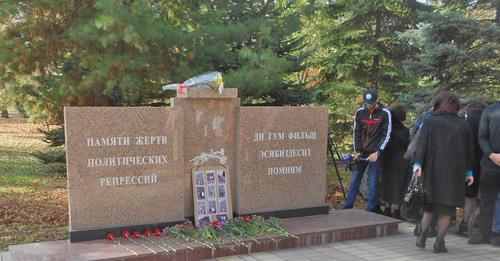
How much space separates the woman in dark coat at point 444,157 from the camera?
5.12m

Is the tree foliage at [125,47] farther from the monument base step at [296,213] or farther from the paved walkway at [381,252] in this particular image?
the paved walkway at [381,252]

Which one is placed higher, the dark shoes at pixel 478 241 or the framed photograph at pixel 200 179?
the framed photograph at pixel 200 179

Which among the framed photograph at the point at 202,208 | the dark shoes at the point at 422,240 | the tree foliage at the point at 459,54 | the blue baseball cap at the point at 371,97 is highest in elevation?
the tree foliage at the point at 459,54

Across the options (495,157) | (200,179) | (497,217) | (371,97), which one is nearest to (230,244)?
(200,179)

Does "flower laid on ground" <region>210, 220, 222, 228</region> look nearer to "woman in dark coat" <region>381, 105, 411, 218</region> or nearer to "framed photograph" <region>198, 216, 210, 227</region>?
"framed photograph" <region>198, 216, 210, 227</region>

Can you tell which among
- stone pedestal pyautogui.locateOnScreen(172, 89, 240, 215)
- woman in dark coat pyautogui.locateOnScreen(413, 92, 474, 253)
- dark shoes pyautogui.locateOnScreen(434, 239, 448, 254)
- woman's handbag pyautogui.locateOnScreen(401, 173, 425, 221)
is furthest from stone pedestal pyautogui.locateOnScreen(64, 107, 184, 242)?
dark shoes pyautogui.locateOnScreen(434, 239, 448, 254)

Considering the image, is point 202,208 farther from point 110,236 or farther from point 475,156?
point 475,156

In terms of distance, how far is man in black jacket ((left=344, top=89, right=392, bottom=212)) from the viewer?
6.48 meters

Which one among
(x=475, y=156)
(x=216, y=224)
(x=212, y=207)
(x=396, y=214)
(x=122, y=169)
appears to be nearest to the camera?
(x=122, y=169)

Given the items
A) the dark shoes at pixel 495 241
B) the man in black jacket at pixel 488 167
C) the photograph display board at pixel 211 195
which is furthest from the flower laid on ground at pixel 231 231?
the dark shoes at pixel 495 241

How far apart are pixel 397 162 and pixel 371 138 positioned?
54 cm

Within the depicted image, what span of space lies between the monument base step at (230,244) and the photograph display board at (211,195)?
0.61m

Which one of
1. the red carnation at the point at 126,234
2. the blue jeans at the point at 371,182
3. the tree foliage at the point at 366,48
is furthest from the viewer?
the tree foliage at the point at 366,48

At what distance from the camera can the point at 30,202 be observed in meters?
8.40
